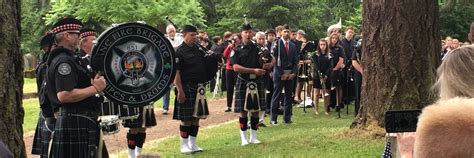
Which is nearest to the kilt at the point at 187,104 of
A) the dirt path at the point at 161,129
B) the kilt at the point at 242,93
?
the kilt at the point at 242,93

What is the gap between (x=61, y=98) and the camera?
5062 millimetres

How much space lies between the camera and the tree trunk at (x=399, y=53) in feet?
28.3

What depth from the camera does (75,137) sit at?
211 inches

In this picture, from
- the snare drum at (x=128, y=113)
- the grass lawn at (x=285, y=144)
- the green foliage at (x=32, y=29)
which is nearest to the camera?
the snare drum at (x=128, y=113)

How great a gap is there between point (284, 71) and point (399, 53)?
3.60 metres

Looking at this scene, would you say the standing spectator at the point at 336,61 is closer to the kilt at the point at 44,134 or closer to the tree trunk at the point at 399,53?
the tree trunk at the point at 399,53

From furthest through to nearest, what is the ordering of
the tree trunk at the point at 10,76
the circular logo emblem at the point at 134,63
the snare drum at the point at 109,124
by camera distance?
1. the snare drum at the point at 109,124
2. the circular logo emblem at the point at 134,63
3. the tree trunk at the point at 10,76

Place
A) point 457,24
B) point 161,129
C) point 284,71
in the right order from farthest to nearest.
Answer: point 457,24 < point 161,129 < point 284,71

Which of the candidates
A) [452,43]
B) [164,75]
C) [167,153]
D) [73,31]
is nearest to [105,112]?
[164,75]

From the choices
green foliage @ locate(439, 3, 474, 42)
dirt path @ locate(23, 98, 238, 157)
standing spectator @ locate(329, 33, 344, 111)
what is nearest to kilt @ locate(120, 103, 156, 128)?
dirt path @ locate(23, 98, 238, 157)

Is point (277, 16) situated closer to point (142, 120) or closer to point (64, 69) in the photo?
point (142, 120)

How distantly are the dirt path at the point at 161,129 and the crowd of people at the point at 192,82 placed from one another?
556 millimetres

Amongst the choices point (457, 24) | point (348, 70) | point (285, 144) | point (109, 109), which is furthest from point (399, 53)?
point (457, 24)

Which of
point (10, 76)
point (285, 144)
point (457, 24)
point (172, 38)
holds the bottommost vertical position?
point (285, 144)
